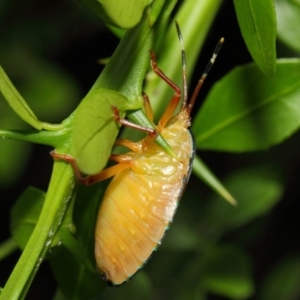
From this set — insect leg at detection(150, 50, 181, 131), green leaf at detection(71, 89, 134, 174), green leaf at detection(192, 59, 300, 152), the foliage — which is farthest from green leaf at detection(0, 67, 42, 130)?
green leaf at detection(192, 59, 300, 152)

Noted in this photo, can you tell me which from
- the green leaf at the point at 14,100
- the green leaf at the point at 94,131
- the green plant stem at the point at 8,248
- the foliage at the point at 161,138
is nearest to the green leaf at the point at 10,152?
the foliage at the point at 161,138

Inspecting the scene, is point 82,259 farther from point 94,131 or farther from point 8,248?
point 94,131

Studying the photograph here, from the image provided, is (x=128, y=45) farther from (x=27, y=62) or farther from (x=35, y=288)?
(x=35, y=288)

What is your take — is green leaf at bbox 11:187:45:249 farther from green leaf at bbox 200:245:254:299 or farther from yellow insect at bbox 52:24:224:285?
green leaf at bbox 200:245:254:299

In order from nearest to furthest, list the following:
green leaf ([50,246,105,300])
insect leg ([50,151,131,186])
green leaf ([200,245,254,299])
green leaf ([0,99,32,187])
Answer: insect leg ([50,151,131,186]) → green leaf ([50,246,105,300]) → green leaf ([200,245,254,299]) → green leaf ([0,99,32,187])

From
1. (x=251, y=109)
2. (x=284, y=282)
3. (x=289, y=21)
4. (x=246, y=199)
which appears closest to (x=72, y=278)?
(x=251, y=109)

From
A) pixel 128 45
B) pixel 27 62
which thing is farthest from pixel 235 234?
pixel 128 45

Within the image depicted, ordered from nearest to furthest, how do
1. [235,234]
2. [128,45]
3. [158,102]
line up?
[128,45] < [158,102] < [235,234]
